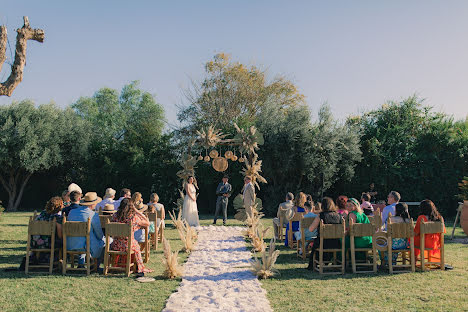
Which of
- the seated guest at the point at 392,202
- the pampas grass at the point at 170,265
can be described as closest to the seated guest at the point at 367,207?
the seated guest at the point at 392,202

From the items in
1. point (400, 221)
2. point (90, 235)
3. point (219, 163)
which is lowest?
point (90, 235)

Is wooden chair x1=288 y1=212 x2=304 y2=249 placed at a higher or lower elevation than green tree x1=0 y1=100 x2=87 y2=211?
lower

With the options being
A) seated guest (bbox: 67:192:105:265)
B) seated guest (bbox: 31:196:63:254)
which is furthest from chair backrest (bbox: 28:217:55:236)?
seated guest (bbox: 67:192:105:265)

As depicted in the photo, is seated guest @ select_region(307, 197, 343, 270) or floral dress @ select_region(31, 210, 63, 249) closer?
floral dress @ select_region(31, 210, 63, 249)

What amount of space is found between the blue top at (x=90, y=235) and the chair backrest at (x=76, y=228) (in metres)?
0.19

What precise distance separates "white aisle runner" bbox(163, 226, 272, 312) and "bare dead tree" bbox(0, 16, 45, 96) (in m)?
4.82

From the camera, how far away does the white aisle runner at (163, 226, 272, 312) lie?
489cm

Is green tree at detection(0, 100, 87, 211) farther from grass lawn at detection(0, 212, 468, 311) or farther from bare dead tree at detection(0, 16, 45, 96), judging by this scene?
grass lawn at detection(0, 212, 468, 311)

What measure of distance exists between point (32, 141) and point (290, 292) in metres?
18.8

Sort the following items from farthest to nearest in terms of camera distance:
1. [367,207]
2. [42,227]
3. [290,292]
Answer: [367,207] < [42,227] < [290,292]

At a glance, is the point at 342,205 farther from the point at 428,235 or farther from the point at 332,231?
the point at 428,235

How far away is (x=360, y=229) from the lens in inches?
261

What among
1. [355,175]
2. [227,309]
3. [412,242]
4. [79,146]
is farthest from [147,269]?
[79,146]

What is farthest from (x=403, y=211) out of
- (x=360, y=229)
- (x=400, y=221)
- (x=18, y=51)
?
(x=18, y=51)
